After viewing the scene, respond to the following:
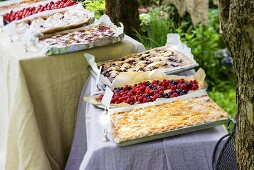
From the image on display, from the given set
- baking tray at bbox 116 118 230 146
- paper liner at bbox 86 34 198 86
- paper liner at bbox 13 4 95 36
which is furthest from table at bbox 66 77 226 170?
paper liner at bbox 13 4 95 36

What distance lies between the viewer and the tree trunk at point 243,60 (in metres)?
1.36

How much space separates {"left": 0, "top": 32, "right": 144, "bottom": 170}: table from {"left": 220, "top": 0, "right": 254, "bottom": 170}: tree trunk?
49.9 inches

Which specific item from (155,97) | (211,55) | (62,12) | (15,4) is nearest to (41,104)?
(155,97)

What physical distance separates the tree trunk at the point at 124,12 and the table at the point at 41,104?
3.10ft

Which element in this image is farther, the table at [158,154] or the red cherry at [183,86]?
the red cherry at [183,86]

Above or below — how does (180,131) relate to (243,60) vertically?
below

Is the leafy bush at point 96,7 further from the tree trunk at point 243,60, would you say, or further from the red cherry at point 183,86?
the tree trunk at point 243,60

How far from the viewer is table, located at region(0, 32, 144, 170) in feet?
8.27

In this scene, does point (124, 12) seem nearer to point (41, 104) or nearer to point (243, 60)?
point (41, 104)

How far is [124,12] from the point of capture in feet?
12.2

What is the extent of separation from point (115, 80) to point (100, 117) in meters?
0.36

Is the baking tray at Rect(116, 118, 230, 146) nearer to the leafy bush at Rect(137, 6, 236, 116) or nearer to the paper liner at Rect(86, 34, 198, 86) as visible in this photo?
the paper liner at Rect(86, 34, 198, 86)

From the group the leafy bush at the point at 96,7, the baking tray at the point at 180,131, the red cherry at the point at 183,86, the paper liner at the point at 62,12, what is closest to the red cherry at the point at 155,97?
the red cherry at the point at 183,86

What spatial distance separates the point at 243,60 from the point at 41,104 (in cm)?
144
